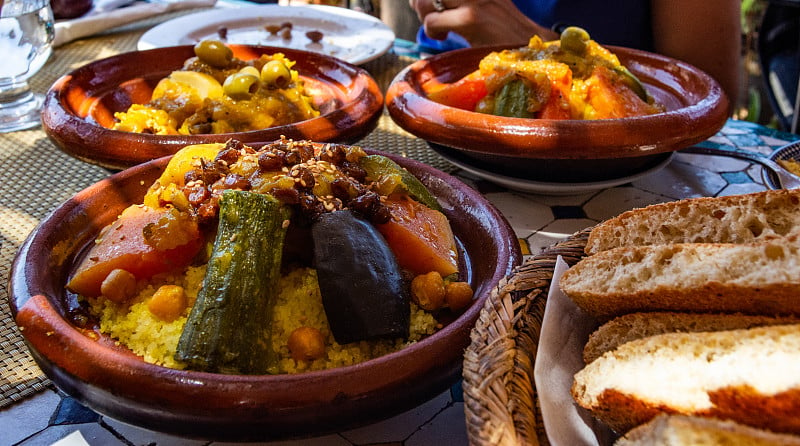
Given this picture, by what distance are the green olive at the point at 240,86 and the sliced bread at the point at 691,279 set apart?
4.04ft

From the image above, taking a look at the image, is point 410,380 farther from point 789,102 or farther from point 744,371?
point 789,102

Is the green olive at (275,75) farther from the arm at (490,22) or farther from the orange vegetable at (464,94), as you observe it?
the arm at (490,22)

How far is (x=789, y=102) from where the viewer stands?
14.3ft

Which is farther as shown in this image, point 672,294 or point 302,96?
point 302,96

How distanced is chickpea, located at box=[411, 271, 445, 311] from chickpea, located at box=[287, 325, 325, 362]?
0.65 ft

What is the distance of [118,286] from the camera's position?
1.14 metres

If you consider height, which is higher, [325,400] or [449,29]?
[325,400]

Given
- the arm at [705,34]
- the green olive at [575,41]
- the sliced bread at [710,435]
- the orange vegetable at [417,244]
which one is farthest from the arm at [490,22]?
the sliced bread at [710,435]

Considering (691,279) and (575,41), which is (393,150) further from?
(691,279)

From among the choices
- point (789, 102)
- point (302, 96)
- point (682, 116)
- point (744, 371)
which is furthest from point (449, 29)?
point (789, 102)

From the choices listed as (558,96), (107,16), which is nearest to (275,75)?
(558,96)

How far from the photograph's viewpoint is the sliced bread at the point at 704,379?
2.34 feet

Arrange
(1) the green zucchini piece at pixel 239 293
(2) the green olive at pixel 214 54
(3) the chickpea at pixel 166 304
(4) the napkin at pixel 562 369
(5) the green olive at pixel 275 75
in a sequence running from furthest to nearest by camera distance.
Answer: (2) the green olive at pixel 214 54
(5) the green olive at pixel 275 75
(3) the chickpea at pixel 166 304
(1) the green zucchini piece at pixel 239 293
(4) the napkin at pixel 562 369

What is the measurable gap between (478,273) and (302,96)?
39.6 inches
